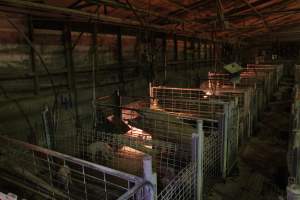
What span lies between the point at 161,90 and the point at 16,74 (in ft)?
9.51

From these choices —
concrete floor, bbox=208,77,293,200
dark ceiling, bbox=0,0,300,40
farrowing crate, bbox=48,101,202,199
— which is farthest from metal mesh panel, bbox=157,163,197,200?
dark ceiling, bbox=0,0,300,40

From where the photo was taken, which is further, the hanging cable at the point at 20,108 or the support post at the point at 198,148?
the hanging cable at the point at 20,108

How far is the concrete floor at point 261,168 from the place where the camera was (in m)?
3.28

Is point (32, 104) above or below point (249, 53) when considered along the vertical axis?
below

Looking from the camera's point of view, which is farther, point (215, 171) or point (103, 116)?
point (103, 116)

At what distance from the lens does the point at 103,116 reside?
4.69 m

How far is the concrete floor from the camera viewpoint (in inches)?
129

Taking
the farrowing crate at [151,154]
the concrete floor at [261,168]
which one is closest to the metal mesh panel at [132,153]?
the farrowing crate at [151,154]

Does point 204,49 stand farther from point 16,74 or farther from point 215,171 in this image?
point 16,74

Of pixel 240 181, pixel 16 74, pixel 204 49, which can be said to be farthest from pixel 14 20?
pixel 204 49

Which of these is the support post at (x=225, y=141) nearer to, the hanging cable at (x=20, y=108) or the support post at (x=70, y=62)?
the support post at (x=70, y=62)

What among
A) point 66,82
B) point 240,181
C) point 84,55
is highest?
point 84,55

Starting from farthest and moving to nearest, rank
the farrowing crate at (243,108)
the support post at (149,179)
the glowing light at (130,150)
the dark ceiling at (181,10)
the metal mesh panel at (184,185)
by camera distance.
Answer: the farrowing crate at (243,108) → the dark ceiling at (181,10) → the glowing light at (130,150) → the metal mesh panel at (184,185) → the support post at (149,179)

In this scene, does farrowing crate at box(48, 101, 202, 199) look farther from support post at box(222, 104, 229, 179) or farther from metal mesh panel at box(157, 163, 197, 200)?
support post at box(222, 104, 229, 179)
